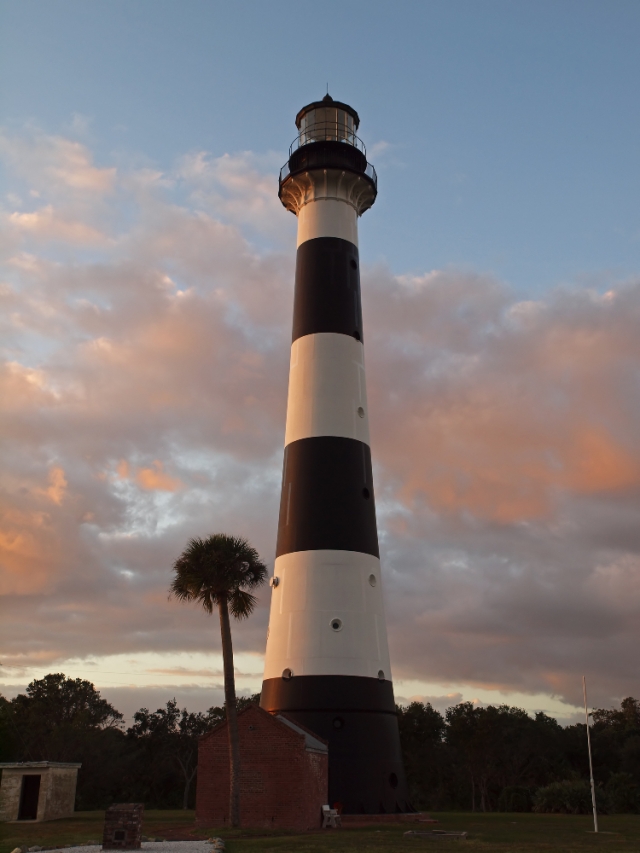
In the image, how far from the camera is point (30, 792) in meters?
31.7

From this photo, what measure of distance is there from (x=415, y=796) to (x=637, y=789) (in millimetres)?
19237

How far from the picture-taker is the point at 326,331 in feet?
107

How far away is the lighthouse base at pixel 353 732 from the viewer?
26.7 metres

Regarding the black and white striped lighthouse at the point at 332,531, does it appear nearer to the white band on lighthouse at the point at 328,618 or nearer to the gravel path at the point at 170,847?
the white band on lighthouse at the point at 328,618

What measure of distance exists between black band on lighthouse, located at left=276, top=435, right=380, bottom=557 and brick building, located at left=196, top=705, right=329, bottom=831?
21.9 feet

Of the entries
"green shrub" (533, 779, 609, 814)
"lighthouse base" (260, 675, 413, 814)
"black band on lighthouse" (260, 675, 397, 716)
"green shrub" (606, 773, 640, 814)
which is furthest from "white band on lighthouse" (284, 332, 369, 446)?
"green shrub" (606, 773, 640, 814)

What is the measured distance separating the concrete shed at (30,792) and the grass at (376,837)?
3.98 feet

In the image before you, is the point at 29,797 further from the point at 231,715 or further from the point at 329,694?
the point at 329,694

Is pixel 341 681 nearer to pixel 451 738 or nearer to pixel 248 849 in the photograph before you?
pixel 248 849

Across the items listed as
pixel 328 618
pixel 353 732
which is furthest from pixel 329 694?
pixel 328 618

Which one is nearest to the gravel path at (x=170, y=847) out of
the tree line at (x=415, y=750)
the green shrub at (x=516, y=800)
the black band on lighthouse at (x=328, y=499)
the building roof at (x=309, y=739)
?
the building roof at (x=309, y=739)

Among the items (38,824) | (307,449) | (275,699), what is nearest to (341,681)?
(275,699)

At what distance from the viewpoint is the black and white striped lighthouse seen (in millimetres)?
27391

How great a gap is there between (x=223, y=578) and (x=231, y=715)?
459cm
